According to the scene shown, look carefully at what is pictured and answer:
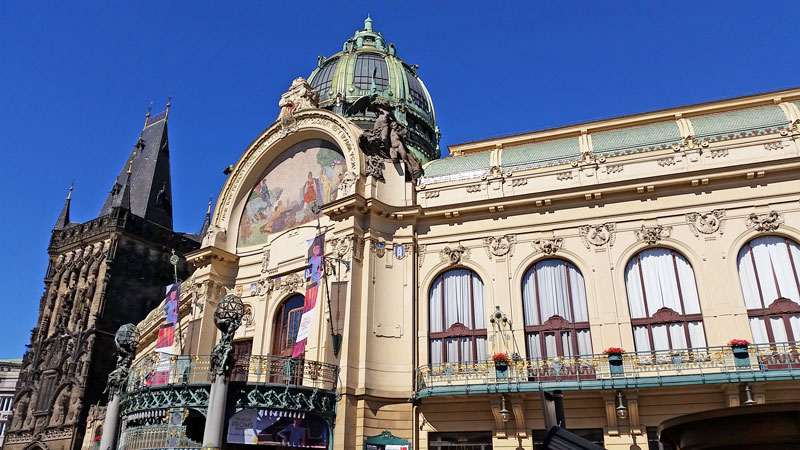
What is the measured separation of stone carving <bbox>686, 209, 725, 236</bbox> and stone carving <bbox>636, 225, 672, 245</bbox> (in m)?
0.73

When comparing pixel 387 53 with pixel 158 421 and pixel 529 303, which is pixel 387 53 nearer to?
pixel 529 303

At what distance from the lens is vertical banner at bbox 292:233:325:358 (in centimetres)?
2139

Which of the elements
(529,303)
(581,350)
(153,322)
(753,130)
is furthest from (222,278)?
(753,130)

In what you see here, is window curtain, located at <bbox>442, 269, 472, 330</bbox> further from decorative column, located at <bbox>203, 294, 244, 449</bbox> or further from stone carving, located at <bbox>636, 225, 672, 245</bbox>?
→ decorative column, located at <bbox>203, 294, 244, 449</bbox>

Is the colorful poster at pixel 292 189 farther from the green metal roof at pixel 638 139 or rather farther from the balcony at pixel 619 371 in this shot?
the green metal roof at pixel 638 139

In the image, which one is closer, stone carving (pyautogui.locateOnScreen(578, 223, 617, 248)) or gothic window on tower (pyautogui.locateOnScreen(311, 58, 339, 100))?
stone carving (pyautogui.locateOnScreen(578, 223, 617, 248))

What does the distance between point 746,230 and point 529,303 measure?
725 cm

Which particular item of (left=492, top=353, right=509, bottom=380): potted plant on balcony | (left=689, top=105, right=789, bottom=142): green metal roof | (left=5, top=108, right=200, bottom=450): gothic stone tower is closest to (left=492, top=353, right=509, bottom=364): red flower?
(left=492, top=353, right=509, bottom=380): potted plant on balcony

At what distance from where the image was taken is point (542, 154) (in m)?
23.8

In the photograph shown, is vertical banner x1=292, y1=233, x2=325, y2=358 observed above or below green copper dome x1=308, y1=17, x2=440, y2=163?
below

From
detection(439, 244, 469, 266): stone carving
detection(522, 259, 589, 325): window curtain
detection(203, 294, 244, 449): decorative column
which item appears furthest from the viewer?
detection(439, 244, 469, 266): stone carving

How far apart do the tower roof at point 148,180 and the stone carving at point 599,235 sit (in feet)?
134

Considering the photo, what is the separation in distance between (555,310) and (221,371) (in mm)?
10914

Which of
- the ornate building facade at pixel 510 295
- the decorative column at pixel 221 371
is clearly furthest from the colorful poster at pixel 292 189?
the decorative column at pixel 221 371
